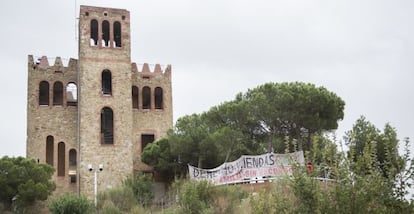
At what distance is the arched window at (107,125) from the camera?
40.2 metres

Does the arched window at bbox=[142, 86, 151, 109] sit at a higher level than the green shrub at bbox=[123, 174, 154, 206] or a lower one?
higher

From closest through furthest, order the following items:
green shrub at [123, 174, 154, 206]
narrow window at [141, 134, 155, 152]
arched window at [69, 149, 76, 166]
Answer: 1. green shrub at [123, 174, 154, 206]
2. arched window at [69, 149, 76, 166]
3. narrow window at [141, 134, 155, 152]

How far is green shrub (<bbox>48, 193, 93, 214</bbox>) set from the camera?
3253 cm

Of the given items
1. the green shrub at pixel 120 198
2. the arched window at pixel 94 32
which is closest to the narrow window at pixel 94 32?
the arched window at pixel 94 32

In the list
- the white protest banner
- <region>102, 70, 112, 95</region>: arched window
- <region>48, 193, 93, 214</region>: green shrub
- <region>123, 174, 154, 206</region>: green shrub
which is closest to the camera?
the white protest banner

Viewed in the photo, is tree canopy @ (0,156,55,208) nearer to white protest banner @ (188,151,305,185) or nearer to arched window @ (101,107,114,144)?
arched window @ (101,107,114,144)

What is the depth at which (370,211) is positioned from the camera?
12281mm

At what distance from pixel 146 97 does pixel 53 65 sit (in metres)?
6.62

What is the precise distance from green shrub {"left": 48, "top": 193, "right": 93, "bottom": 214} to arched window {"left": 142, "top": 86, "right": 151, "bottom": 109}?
11922 millimetres

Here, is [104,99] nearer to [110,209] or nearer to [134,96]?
[134,96]

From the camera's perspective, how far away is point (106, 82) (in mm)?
41594

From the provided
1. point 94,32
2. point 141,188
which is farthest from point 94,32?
point 141,188

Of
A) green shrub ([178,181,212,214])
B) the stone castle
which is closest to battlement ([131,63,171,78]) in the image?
the stone castle

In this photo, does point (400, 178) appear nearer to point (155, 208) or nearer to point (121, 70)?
point (155, 208)
